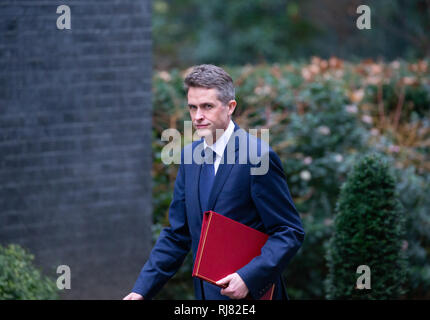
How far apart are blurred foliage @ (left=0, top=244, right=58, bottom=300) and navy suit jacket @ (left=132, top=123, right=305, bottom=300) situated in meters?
1.41

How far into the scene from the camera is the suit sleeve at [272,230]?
2539 mm

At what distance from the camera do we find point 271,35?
1909 centimetres

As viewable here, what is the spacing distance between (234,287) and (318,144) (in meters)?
4.06

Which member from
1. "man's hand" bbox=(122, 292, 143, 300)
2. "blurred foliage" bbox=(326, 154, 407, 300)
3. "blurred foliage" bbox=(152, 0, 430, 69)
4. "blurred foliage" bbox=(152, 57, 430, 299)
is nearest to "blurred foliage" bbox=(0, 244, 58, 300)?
"man's hand" bbox=(122, 292, 143, 300)

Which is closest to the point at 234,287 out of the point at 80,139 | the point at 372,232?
the point at 372,232

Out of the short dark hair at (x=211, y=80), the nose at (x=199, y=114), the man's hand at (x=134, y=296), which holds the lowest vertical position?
the man's hand at (x=134, y=296)

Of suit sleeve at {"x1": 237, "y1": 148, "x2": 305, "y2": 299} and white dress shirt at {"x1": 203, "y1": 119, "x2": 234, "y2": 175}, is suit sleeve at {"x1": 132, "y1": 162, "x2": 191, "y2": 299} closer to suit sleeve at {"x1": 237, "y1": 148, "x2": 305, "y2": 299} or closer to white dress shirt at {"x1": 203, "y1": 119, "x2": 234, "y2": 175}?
white dress shirt at {"x1": 203, "y1": 119, "x2": 234, "y2": 175}

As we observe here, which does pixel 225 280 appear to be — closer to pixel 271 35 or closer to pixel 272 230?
pixel 272 230

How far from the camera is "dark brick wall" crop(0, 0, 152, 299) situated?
15.5 feet

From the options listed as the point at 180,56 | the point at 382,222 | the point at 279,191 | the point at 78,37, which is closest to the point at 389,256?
the point at 382,222

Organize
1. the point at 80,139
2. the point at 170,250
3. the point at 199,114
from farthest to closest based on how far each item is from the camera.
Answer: the point at 80,139 → the point at 170,250 → the point at 199,114

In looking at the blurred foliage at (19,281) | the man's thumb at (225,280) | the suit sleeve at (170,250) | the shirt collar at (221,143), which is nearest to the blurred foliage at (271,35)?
the blurred foliage at (19,281)

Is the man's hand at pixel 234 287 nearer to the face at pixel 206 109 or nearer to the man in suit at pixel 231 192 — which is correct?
the man in suit at pixel 231 192

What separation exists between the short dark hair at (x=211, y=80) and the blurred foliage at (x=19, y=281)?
199cm
